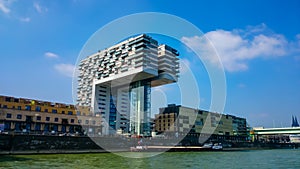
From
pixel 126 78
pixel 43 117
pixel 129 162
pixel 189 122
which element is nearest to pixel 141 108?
pixel 126 78

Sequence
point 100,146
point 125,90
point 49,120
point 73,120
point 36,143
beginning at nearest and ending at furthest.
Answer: point 36,143 < point 100,146 < point 49,120 < point 73,120 < point 125,90

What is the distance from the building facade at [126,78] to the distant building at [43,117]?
59.7 feet

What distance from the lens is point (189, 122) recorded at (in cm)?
9756

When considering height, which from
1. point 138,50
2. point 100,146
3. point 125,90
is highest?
point 138,50

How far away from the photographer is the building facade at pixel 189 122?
9225 centimetres

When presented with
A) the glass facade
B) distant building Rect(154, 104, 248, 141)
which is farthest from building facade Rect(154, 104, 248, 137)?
the glass facade

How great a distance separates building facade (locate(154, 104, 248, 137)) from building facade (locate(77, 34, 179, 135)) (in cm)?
1220

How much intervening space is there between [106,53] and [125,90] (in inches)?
536

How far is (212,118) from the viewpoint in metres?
107

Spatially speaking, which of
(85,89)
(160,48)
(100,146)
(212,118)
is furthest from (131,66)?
(212,118)

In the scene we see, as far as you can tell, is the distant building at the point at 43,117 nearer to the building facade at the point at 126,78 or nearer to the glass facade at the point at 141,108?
the glass facade at the point at 141,108

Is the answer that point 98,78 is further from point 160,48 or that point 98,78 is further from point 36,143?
point 36,143

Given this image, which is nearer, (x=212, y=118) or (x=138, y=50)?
(x=138, y=50)

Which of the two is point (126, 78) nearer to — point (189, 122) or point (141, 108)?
point (141, 108)
